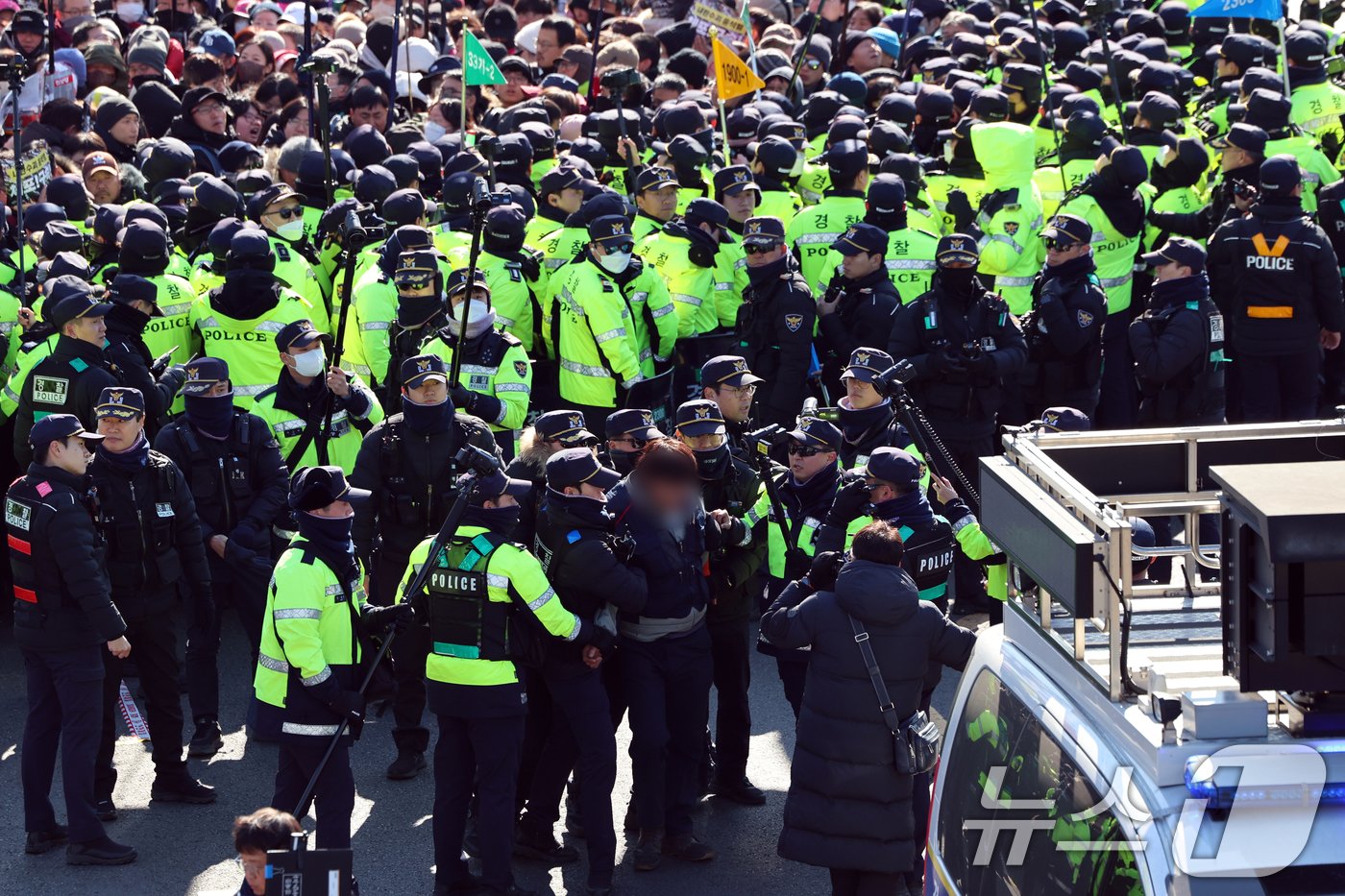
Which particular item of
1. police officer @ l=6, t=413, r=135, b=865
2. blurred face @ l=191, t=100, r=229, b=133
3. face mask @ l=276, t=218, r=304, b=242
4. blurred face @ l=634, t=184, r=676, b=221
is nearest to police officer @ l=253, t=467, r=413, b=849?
police officer @ l=6, t=413, r=135, b=865

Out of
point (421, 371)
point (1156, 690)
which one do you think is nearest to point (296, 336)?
point (421, 371)

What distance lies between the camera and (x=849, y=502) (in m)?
7.39

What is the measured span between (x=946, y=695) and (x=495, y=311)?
3.67 m

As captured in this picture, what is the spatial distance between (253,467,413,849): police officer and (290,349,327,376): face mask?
2.04 m

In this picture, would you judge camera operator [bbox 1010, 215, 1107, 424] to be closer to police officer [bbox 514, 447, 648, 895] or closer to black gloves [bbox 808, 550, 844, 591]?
police officer [bbox 514, 447, 648, 895]

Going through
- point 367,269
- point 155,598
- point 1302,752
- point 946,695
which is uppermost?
point 367,269

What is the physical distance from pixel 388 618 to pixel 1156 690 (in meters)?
3.95

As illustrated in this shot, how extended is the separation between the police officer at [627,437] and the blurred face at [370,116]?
25.6ft

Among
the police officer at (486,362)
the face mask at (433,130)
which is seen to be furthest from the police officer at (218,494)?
the face mask at (433,130)

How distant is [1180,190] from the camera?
12.9 meters

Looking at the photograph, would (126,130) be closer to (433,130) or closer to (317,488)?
(433,130)

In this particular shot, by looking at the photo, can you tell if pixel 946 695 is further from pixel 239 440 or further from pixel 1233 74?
pixel 1233 74

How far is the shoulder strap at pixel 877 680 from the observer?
6.42 metres

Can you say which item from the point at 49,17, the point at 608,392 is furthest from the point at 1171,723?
the point at 49,17
